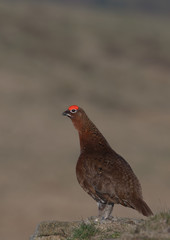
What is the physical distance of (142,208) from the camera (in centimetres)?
949

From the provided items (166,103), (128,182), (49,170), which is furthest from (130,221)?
(166,103)

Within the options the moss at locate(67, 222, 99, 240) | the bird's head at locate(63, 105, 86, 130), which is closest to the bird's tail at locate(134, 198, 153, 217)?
the moss at locate(67, 222, 99, 240)

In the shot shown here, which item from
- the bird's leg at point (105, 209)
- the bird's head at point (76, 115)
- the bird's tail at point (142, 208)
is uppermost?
the bird's head at point (76, 115)

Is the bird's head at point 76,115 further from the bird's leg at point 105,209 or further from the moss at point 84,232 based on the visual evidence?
the moss at point 84,232

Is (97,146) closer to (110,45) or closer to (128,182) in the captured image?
(128,182)

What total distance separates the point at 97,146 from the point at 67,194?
23997mm

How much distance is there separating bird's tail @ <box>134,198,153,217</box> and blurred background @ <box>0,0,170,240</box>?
0.36 metres

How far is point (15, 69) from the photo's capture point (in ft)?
222

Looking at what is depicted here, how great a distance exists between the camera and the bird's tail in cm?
943

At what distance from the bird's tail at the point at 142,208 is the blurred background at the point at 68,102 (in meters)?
0.36

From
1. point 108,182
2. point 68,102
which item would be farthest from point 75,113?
point 68,102

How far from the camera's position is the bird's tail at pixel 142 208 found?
9.43 meters

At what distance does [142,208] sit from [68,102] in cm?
5008

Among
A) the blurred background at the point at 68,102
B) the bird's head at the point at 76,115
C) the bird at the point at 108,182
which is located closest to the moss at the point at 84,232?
the bird at the point at 108,182
